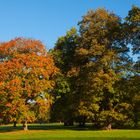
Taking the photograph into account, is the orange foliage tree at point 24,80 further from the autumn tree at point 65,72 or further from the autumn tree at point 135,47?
the autumn tree at point 135,47

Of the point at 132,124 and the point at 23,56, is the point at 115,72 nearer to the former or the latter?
the point at 132,124

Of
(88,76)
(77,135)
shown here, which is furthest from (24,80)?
(77,135)

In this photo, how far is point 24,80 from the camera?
6694cm

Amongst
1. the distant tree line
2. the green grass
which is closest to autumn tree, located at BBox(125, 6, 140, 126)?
the distant tree line

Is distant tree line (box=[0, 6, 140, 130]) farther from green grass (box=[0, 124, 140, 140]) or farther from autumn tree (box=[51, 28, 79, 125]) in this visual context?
green grass (box=[0, 124, 140, 140])

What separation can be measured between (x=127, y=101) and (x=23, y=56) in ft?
57.6

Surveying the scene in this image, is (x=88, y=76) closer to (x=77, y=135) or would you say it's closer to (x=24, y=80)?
(x=24, y=80)

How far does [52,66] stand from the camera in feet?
231

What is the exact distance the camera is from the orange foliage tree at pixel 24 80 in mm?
65375

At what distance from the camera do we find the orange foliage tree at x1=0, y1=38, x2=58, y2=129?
214ft

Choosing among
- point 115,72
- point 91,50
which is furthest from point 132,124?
point 91,50

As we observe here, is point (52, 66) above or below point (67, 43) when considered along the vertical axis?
below

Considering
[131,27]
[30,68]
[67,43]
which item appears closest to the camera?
[131,27]

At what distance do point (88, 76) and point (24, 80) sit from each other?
1004 centimetres
